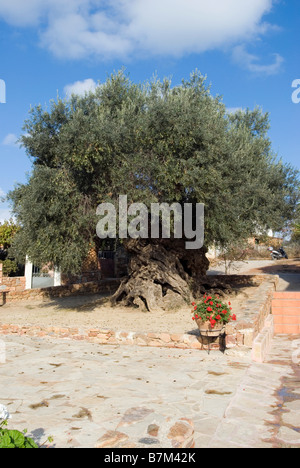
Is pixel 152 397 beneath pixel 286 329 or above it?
above

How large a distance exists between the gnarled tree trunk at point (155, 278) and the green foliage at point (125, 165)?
2.16 metres

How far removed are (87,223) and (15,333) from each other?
12.9 feet

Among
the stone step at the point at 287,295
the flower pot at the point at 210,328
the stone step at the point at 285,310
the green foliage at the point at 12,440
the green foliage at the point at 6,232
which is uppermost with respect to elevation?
the green foliage at the point at 6,232

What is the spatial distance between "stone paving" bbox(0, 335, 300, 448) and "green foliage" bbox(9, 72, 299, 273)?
472cm

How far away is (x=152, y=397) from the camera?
528cm

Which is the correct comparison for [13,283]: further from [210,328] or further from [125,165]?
[210,328]

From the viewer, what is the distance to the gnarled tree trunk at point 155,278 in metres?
13.4

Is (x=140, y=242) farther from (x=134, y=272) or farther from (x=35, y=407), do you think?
(x=35, y=407)

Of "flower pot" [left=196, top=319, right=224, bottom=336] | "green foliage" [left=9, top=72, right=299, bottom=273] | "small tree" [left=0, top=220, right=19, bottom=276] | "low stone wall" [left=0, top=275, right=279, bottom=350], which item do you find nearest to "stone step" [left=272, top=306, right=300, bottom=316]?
"low stone wall" [left=0, top=275, right=279, bottom=350]

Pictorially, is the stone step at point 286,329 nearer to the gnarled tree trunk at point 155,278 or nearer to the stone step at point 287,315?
the stone step at point 287,315

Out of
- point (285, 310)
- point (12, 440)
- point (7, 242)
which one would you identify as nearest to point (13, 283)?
point (7, 242)

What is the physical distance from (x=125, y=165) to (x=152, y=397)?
7.70 metres

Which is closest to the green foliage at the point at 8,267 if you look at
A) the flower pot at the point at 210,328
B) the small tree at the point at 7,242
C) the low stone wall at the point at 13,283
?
the small tree at the point at 7,242

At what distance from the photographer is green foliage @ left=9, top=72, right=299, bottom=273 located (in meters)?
11.1
